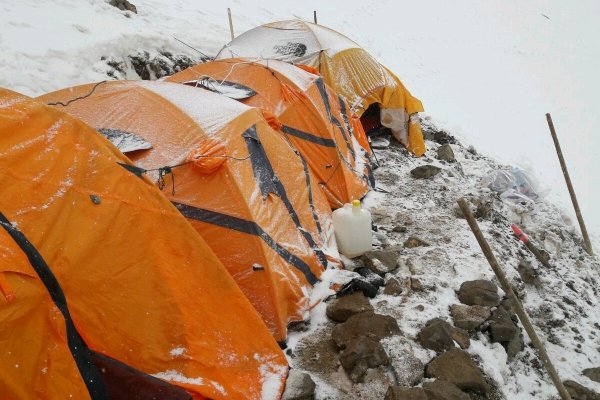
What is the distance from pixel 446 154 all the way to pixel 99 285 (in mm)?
7317

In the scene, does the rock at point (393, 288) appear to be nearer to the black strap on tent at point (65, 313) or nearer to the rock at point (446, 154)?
the black strap on tent at point (65, 313)

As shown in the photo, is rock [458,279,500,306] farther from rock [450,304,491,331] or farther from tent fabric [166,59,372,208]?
tent fabric [166,59,372,208]

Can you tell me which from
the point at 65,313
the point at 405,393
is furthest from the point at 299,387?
the point at 65,313

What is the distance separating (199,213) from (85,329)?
1.43 meters

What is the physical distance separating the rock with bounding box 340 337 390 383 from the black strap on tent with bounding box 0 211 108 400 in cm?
181

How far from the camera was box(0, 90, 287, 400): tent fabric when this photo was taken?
2.38m

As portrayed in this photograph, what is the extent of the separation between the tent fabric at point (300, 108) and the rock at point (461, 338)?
258 centimetres

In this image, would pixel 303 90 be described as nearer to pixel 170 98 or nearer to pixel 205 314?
pixel 170 98

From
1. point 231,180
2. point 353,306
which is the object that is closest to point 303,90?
point 231,180

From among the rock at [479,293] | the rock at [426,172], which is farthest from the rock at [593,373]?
the rock at [426,172]

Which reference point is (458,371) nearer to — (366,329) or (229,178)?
(366,329)

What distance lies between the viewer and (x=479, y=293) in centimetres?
454

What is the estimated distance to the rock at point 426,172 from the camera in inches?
298

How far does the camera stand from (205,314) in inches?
120
